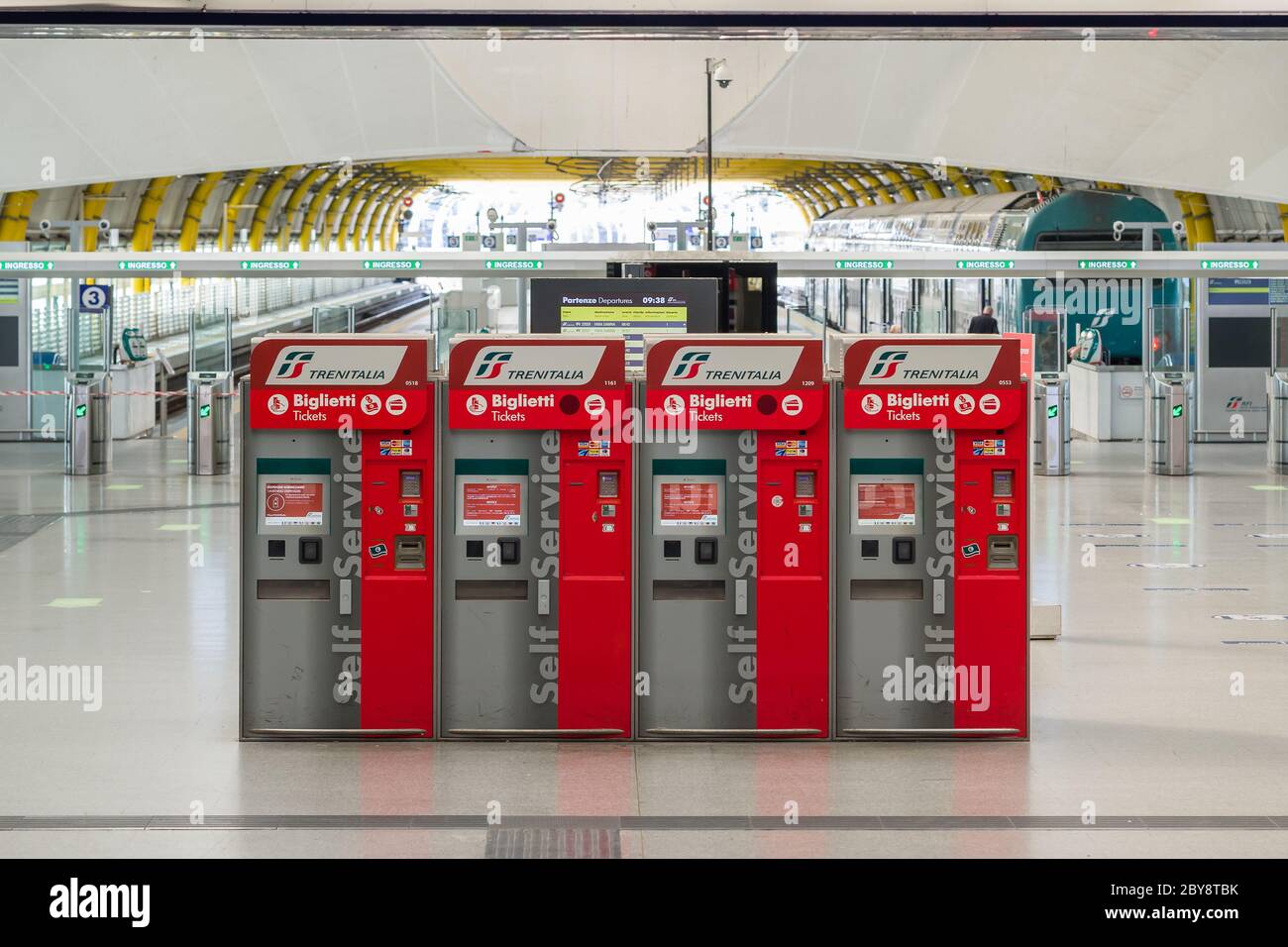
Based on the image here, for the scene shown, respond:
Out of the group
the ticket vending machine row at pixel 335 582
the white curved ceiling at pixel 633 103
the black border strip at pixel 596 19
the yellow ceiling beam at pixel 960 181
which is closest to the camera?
the ticket vending machine row at pixel 335 582

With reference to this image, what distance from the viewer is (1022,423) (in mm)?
8062

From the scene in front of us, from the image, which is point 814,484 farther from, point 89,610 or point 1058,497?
point 1058,497

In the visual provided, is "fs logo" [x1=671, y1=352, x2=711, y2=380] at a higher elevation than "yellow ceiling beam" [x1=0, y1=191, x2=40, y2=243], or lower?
lower

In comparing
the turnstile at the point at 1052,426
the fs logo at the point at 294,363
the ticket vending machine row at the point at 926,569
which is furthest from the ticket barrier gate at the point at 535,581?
the turnstile at the point at 1052,426

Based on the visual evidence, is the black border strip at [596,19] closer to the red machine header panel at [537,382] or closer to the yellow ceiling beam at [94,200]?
the red machine header panel at [537,382]

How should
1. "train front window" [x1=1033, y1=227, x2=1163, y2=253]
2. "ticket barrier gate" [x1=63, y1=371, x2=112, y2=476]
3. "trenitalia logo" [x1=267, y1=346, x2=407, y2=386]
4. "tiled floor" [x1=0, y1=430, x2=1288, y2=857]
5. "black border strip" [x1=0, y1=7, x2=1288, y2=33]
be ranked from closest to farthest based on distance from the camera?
"tiled floor" [x1=0, y1=430, x2=1288, y2=857] < "trenitalia logo" [x1=267, y1=346, x2=407, y2=386] < "black border strip" [x1=0, y1=7, x2=1288, y2=33] < "ticket barrier gate" [x1=63, y1=371, x2=112, y2=476] < "train front window" [x1=1033, y1=227, x2=1163, y2=253]

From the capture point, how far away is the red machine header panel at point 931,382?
311 inches

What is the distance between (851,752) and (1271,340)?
15.7 metres

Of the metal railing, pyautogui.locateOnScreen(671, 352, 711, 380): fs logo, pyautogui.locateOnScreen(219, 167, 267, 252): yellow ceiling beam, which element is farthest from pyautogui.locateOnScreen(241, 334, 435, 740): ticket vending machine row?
pyautogui.locateOnScreen(219, 167, 267, 252): yellow ceiling beam

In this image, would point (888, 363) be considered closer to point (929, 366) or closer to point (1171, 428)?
point (929, 366)

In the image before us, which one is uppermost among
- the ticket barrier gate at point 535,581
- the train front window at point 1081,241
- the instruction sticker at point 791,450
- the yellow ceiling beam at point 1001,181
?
the yellow ceiling beam at point 1001,181

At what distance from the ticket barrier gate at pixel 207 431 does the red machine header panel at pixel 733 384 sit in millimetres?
12530

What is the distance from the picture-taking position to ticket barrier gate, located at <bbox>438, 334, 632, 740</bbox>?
8031mm

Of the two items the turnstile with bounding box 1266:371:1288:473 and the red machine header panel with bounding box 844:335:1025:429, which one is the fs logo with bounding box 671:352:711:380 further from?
the turnstile with bounding box 1266:371:1288:473
